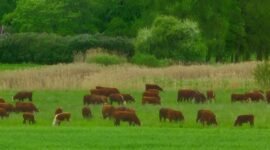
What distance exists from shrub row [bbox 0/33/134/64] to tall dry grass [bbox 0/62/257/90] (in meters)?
24.4

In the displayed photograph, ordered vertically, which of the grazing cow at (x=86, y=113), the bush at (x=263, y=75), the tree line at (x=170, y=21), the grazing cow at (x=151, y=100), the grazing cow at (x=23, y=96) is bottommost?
the grazing cow at (x=86, y=113)

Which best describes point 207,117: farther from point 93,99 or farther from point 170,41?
point 170,41

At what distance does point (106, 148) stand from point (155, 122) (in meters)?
10.1

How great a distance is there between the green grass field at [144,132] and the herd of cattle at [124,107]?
28cm

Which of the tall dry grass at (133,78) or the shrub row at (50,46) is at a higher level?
the shrub row at (50,46)

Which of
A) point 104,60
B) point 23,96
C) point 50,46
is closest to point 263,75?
point 23,96

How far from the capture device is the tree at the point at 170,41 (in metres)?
63.5

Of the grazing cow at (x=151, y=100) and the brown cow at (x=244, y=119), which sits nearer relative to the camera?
the brown cow at (x=244, y=119)

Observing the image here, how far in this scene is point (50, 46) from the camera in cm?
8056

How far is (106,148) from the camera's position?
72.4ft

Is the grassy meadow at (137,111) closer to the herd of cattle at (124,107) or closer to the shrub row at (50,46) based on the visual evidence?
the herd of cattle at (124,107)

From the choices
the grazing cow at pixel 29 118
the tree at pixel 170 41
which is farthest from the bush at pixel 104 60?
the grazing cow at pixel 29 118

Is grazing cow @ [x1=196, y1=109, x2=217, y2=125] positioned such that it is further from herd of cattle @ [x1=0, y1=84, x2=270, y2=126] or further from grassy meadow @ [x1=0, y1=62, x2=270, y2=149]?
grassy meadow @ [x1=0, y1=62, x2=270, y2=149]

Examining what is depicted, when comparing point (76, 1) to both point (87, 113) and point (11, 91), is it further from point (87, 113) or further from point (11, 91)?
point (87, 113)
